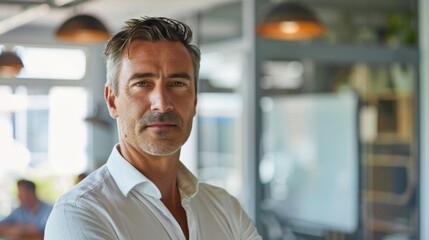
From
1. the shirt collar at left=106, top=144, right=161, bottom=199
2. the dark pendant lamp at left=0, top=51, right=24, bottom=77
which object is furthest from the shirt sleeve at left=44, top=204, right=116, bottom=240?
the dark pendant lamp at left=0, top=51, right=24, bottom=77

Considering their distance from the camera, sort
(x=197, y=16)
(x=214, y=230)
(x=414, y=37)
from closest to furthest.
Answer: (x=214, y=230) → (x=414, y=37) → (x=197, y=16)

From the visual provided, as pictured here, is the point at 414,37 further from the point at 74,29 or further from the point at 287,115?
the point at 74,29

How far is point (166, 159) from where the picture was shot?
1.57 m

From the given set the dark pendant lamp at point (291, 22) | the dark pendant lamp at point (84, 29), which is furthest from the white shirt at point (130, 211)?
the dark pendant lamp at point (84, 29)

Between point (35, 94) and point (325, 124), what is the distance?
410 centimetres

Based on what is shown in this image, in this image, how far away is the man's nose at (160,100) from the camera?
1472 millimetres

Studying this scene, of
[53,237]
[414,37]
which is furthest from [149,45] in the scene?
[414,37]

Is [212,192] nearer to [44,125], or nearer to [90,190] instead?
[90,190]

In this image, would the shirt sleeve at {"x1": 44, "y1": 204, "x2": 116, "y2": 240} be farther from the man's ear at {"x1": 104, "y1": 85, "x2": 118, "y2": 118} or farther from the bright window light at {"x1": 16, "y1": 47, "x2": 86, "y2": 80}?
the bright window light at {"x1": 16, "y1": 47, "x2": 86, "y2": 80}

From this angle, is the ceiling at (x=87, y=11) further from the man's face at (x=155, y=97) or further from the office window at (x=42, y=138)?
the man's face at (x=155, y=97)

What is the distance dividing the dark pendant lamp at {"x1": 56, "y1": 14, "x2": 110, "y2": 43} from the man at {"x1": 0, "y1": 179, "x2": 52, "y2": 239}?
81.0 inches

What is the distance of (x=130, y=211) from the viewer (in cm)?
147

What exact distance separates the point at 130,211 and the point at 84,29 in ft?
12.6

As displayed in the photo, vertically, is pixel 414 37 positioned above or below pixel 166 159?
above
